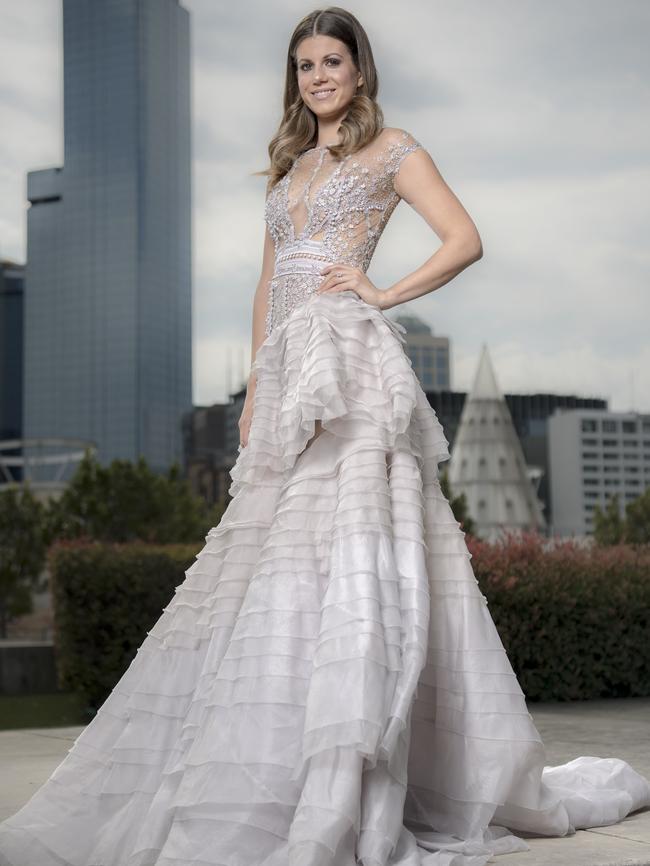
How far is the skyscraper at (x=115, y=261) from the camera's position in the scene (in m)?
146

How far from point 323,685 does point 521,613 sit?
623 centimetres

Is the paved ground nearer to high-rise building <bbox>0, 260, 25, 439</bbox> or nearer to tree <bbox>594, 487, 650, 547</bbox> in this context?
tree <bbox>594, 487, 650, 547</bbox>

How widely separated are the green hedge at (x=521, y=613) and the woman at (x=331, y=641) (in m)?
5.04

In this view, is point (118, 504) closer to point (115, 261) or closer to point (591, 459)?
point (115, 261)

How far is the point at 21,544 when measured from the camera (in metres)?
42.8

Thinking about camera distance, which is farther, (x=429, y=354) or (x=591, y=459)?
(x=429, y=354)

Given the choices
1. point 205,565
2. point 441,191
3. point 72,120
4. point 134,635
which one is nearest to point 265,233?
point 441,191

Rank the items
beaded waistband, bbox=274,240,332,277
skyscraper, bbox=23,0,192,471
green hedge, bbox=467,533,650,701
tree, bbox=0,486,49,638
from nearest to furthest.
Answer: beaded waistband, bbox=274,240,332,277 → green hedge, bbox=467,533,650,701 → tree, bbox=0,486,49,638 → skyscraper, bbox=23,0,192,471

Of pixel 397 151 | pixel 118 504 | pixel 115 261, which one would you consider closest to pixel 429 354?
pixel 115 261

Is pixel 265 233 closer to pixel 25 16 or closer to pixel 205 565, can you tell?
pixel 205 565

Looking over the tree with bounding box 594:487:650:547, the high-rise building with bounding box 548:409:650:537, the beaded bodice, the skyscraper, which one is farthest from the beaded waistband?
the high-rise building with bounding box 548:409:650:537

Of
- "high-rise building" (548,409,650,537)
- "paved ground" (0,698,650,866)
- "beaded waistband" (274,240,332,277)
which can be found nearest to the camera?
"paved ground" (0,698,650,866)

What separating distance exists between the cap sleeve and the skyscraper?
142 m

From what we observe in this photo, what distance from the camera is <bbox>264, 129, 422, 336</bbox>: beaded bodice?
357 cm
